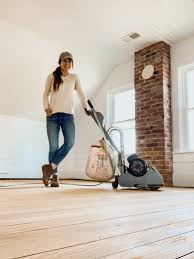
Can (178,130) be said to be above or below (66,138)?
above

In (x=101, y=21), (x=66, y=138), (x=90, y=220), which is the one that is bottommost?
(x=90, y=220)

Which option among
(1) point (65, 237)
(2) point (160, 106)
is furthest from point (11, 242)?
(2) point (160, 106)

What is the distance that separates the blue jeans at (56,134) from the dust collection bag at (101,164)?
490mm

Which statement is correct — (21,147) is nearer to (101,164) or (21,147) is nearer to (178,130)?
(101,164)

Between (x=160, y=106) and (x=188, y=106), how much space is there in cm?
40

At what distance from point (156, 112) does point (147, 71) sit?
2.18ft

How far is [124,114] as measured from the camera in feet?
15.8

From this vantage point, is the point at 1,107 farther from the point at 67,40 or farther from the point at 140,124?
the point at 140,124

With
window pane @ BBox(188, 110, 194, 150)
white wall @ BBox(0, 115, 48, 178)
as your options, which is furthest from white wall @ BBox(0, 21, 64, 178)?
window pane @ BBox(188, 110, 194, 150)

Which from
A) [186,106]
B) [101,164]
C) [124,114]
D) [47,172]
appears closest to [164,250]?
[47,172]

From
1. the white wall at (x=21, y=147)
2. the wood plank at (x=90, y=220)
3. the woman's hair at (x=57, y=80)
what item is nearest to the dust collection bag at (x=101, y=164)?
the woman's hair at (x=57, y=80)

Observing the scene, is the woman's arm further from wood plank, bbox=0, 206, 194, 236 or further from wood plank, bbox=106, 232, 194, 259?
wood plank, bbox=106, 232, 194, 259

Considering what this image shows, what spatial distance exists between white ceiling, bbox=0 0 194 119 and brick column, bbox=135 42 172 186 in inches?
9.6

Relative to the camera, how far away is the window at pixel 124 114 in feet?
15.3
